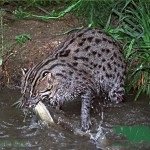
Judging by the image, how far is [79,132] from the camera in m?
8.85

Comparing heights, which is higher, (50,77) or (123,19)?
(123,19)

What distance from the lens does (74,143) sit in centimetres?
855

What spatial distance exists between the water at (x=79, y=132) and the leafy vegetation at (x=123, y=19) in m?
0.41

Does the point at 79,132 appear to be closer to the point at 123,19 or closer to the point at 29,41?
the point at 29,41

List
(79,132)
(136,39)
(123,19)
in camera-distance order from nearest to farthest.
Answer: (79,132) → (136,39) → (123,19)

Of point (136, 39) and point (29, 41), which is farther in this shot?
point (29, 41)

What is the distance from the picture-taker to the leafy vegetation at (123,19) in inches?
392

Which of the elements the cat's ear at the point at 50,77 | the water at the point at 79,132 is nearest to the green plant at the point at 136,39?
the water at the point at 79,132

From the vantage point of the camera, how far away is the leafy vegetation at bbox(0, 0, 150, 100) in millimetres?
9953

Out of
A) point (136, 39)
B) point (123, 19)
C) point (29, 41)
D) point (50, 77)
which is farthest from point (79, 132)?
point (123, 19)

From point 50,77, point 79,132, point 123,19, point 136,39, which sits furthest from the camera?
point 123,19

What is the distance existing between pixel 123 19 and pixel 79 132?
2632 millimetres

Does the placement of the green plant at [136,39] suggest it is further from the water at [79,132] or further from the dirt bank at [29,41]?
the dirt bank at [29,41]

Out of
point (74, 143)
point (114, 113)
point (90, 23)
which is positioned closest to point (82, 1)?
point (90, 23)
